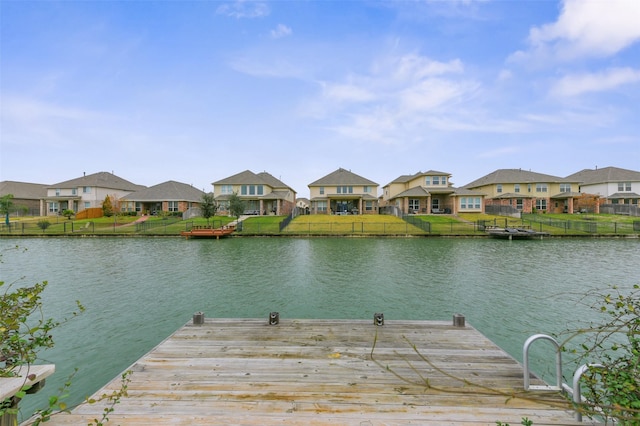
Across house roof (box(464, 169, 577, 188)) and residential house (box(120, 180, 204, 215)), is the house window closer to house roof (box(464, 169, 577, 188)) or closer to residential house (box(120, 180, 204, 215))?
house roof (box(464, 169, 577, 188))

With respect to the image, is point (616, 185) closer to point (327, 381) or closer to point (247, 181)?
point (247, 181)

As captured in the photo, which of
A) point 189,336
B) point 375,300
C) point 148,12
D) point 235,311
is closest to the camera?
point 189,336

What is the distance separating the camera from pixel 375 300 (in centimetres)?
1045

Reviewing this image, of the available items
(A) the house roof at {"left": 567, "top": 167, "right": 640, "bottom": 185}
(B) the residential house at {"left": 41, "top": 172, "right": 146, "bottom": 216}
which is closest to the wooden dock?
(B) the residential house at {"left": 41, "top": 172, "right": 146, "bottom": 216}

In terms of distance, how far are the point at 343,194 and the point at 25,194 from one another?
2729 inches

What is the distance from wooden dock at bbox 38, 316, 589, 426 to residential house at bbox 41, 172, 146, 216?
5742 centimetres

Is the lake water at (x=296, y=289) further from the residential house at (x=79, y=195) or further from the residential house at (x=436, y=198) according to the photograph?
the residential house at (x=79, y=195)

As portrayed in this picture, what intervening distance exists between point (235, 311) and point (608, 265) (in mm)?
20986

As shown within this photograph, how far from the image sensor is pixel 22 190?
59844 mm

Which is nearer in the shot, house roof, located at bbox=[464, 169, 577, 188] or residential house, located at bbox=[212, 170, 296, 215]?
residential house, located at bbox=[212, 170, 296, 215]

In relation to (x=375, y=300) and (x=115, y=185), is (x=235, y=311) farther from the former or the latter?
(x=115, y=185)

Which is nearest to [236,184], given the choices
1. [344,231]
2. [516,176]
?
[344,231]

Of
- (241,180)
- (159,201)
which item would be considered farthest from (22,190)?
(241,180)

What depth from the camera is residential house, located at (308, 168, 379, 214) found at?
49094 millimetres
